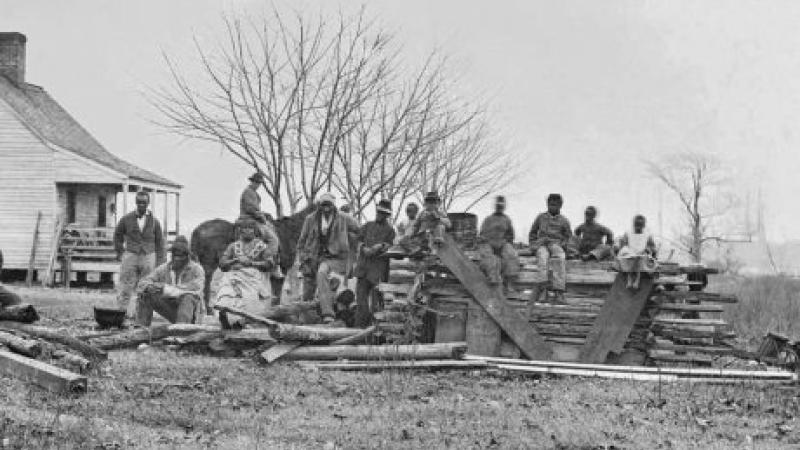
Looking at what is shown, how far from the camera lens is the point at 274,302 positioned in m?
16.4

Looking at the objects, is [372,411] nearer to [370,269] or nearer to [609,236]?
[370,269]

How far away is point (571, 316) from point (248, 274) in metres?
4.29

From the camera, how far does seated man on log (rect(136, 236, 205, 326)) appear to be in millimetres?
14664

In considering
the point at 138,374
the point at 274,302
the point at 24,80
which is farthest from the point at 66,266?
the point at 138,374

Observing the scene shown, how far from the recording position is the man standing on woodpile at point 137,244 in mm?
16672

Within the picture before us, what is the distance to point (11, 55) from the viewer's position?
122 feet

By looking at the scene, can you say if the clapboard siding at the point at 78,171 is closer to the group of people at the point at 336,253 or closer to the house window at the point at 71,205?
the house window at the point at 71,205

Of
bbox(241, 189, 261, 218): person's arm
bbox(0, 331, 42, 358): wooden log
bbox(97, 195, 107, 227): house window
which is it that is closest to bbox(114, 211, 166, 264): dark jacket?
bbox(241, 189, 261, 218): person's arm

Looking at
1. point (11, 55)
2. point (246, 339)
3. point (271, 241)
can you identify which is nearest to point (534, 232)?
point (271, 241)

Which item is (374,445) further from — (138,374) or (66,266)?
(66,266)

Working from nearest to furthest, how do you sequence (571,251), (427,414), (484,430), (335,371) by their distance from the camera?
(484,430), (427,414), (335,371), (571,251)

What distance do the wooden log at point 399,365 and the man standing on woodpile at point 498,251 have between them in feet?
6.35

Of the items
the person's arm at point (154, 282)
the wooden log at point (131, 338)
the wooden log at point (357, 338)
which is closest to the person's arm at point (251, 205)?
the person's arm at point (154, 282)

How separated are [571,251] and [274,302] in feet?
14.1
